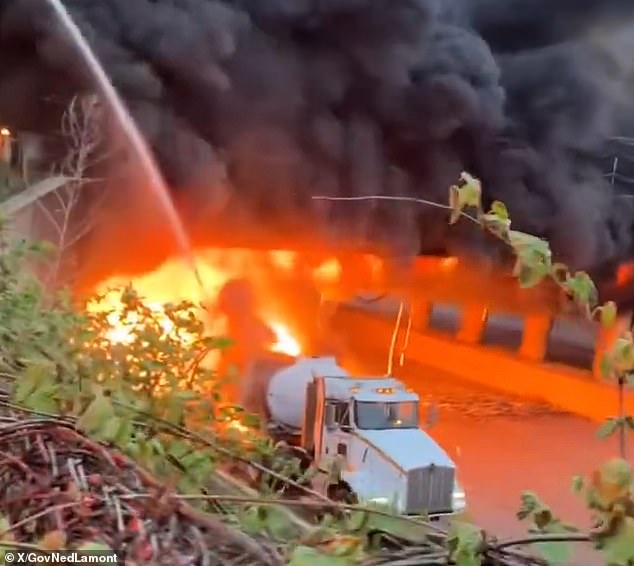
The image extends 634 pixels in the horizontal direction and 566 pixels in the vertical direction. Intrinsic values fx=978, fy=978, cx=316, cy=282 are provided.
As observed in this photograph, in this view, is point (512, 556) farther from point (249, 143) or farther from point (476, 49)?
point (476, 49)

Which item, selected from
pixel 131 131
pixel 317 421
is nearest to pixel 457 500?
pixel 317 421

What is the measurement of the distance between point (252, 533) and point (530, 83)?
356 inches

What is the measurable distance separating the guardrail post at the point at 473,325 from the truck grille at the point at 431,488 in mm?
5731

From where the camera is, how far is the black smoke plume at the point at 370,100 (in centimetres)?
721

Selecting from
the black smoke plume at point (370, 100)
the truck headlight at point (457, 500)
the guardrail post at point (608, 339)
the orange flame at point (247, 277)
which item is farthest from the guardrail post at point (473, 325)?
the guardrail post at point (608, 339)

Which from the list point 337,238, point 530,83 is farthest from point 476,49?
point 337,238

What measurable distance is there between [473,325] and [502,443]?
11.1 ft

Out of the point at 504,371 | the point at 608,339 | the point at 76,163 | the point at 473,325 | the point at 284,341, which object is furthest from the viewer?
the point at 473,325

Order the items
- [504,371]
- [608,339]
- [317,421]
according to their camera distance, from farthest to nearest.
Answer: [504,371]
[317,421]
[608,339]

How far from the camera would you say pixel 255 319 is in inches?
296

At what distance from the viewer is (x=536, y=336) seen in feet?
31.0

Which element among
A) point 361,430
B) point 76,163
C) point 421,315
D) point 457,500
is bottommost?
point 457,500

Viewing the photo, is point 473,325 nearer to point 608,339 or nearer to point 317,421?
point 317,421
